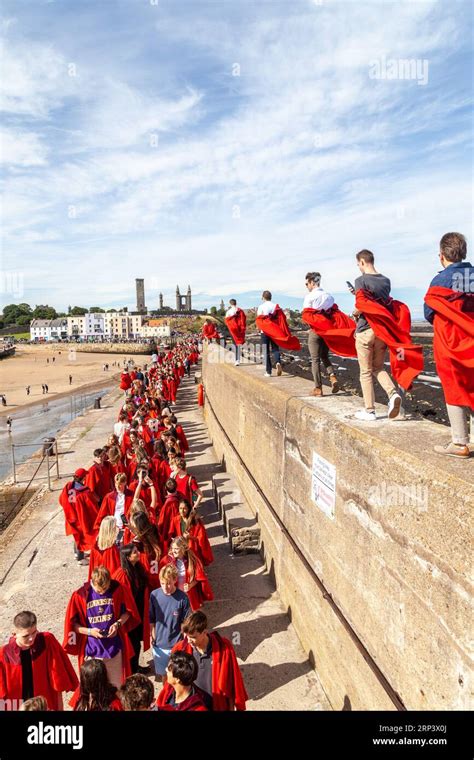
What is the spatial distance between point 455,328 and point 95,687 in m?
3.34

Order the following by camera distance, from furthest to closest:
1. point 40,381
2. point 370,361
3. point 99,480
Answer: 1. point 40,381
2. point 99,480
3. point 370,361

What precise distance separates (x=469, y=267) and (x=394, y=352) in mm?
1338

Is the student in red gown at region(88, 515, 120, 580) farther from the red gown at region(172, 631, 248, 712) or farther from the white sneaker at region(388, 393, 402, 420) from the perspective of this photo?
the white sneaker at region(388, 393, 402, 420)

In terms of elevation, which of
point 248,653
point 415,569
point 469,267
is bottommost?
point 248,653

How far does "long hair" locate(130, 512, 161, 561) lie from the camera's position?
17.1ft

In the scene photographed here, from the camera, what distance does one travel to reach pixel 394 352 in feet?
14.2

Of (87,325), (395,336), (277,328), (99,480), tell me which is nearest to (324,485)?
(395,336)

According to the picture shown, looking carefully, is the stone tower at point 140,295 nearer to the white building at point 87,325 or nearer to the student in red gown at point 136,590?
the white building at point 87,325

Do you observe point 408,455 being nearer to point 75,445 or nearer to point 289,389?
point 289,389

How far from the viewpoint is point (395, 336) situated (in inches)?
168

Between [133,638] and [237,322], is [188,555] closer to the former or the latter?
[133,638]

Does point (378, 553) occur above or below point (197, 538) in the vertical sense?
above

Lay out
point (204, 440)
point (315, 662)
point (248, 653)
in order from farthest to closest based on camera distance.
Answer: point (204, 440)
point (248, 653)
point (315, 662)

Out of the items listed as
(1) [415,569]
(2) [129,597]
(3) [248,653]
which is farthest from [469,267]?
(3) [248,653]
